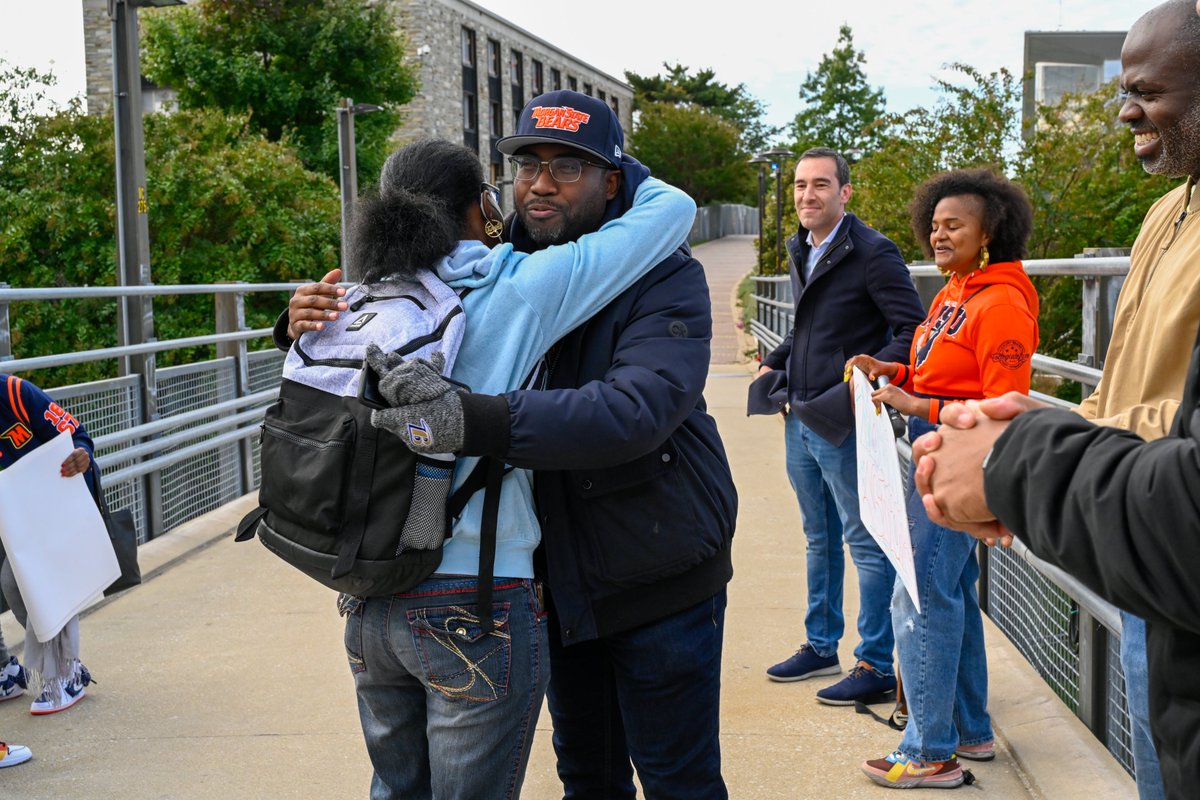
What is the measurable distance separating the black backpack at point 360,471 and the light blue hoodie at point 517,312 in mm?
46

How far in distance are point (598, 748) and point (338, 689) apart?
2.09 meters

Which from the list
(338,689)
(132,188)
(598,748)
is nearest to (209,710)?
(338,689)

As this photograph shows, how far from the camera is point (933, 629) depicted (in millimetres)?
3453

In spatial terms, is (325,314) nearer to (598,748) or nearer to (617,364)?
(617,364)

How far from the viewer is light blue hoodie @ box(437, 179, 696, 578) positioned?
2.21 meters

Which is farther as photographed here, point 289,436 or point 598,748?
point 598,748

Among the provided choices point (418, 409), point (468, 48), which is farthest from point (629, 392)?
point (468, 48)

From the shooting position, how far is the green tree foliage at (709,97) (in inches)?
3236

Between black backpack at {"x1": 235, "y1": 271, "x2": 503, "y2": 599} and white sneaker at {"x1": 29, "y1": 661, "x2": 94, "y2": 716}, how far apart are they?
261 cm

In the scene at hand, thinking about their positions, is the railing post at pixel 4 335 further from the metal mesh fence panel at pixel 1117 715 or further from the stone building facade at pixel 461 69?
the stone building facade at pixel 461 69

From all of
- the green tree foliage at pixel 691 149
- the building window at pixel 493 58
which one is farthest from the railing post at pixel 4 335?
the green tree foliage at pixel 691 149

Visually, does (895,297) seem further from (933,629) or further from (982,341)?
(933,629)

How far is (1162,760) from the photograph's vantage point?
1.43 m

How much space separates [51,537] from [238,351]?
4.39 m
